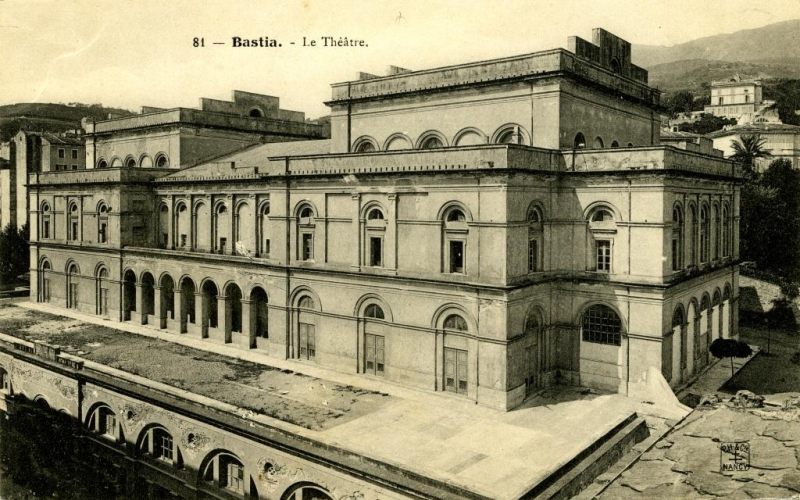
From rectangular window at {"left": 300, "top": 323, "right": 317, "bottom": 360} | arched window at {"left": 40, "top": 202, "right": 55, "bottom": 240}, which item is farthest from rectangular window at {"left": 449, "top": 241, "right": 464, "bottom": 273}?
arched window at {"left": 40, "top": 202, "right": 55, "bottom": 240}

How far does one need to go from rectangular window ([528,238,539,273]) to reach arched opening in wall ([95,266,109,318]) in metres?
26.2

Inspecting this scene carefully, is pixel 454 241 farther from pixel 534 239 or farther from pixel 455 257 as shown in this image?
pixel 534 239

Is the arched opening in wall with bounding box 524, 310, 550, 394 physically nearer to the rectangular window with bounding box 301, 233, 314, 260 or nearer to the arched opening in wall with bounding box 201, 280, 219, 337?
the rectangular window with bounding box 301, 233, 314, 260

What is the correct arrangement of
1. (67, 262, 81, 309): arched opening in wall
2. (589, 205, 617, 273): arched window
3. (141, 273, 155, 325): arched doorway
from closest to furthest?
1. (589, 205, 617, 273): arched window
2. (141, 273, 155, 325): arched doorway
3. (67, 262, 81, 309): arched opening in wall

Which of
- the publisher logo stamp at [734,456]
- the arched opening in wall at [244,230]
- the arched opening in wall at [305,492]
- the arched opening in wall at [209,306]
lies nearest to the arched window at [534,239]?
the publisher logo stamp at [734,456]

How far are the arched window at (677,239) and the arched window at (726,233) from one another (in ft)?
22.5

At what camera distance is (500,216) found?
22.4m

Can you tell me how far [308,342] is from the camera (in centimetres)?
2853

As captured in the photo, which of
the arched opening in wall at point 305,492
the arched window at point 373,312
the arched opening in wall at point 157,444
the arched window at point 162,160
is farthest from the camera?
the arched window at point 162,160

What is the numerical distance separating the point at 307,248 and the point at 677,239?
51.3 feet

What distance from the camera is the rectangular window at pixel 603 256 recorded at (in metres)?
24.3

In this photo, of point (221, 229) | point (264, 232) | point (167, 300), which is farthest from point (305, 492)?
point (167, 300)

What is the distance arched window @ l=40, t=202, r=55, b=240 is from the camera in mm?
41844

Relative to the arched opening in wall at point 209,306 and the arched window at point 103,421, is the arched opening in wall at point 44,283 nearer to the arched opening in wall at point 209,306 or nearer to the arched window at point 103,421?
the arched opening in wall at point 209,306
